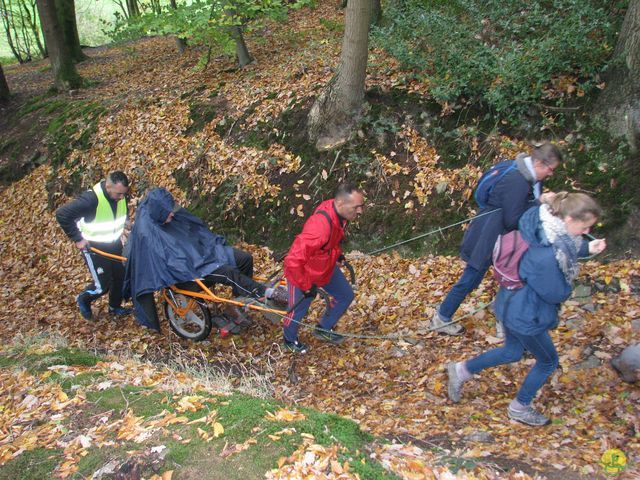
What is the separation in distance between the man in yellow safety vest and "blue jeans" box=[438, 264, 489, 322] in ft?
13.6

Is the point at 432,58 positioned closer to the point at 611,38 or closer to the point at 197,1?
the point at 611,38

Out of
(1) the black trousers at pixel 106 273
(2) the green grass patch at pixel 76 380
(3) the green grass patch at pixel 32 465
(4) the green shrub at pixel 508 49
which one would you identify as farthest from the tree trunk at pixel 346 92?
(3) the green grass patch at pixel 32 465

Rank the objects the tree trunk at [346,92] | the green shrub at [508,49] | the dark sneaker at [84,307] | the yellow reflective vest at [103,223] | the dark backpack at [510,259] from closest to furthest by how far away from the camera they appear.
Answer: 1. the dark backpack at [510,259]
2. the yellow reflective vest at [103,223]
3. the green shrub at [508,49]
4. the dark sneaker at [84,307]
5. the tree trunk at [346,92]

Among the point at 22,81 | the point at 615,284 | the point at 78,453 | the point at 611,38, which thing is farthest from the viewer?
the point at 22,81

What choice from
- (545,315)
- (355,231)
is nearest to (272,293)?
(355,231)

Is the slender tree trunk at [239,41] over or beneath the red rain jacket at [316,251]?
over

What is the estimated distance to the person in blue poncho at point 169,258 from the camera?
18.7 ft

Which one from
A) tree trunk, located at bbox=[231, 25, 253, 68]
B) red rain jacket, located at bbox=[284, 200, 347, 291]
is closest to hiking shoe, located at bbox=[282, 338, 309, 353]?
red rain jacket, located at bbox=[284, 200, 347, 291]

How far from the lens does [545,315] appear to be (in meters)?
3.68

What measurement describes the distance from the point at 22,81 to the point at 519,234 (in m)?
18.7

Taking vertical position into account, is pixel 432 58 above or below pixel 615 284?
above

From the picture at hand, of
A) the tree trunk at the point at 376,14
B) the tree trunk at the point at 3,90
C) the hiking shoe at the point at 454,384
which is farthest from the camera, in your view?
the tree trunk at the point at 3,90

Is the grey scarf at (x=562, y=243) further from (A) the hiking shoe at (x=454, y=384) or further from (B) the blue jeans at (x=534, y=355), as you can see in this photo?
(A) the hiking shoe at (x=454, y=384)

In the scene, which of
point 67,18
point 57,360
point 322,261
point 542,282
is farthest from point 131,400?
point 67,18
